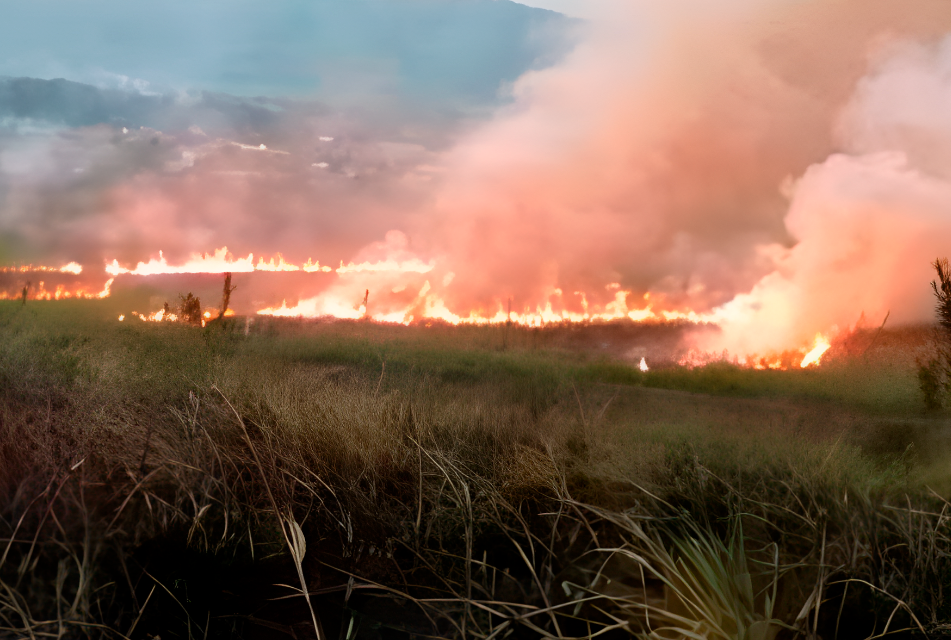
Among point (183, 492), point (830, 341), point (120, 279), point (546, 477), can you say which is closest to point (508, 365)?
point (546, 477)

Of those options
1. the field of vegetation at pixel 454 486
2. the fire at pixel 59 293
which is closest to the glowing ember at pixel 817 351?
the field of vegetation at pixel 454 486

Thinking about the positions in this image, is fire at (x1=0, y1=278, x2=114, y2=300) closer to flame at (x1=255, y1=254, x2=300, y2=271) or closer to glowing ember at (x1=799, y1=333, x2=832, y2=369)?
flame at (x1=255, y1=254, x2=300, y2=271)

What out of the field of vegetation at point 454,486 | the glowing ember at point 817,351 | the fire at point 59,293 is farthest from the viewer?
the fire at point 59,293

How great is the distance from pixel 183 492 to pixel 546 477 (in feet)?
6.27

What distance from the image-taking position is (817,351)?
403 centimetres

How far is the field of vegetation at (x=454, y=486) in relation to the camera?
7.82ft

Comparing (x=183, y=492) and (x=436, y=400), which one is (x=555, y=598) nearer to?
(x=183, y=492)

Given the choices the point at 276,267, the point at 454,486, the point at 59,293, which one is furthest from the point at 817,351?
the point at 59,293

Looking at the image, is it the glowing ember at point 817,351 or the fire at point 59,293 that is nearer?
the glowing ember at point 817,351

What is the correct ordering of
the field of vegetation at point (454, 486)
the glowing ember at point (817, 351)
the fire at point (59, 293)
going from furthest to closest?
the fire at point (59, 293) → the glowing ember at point (817, 351) → the field of vegetation at point (454, 486)

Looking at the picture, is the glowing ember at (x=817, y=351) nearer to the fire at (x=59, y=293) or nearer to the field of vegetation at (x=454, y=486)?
the field of vegetation at (x=454, y=486)

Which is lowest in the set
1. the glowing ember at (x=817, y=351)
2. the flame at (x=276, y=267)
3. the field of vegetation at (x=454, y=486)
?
the field of vegetation at (x=454, y=486)

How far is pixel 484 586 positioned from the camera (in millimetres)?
2564

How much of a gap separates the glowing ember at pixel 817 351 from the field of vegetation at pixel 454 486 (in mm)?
84
